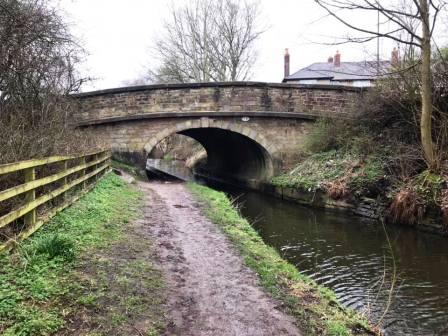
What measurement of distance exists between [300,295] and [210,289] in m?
0.89

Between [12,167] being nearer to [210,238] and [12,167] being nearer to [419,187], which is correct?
[210,238]

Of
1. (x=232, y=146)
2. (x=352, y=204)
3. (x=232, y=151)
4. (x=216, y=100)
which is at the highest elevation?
(x=216, y=100)

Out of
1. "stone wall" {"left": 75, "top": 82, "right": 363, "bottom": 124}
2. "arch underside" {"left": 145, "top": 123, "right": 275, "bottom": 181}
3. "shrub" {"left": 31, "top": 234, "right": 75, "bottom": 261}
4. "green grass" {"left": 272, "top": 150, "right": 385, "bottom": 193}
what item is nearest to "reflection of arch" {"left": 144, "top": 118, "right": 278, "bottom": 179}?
"arch underside" {"left": 145, "top": 123, "right": 275, "bottom": 181}

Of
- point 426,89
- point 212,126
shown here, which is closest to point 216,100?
point 212,126

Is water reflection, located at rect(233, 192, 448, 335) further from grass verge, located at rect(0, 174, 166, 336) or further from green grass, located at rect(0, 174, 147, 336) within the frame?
green grass, located at rect(0, 174, 147, 336)

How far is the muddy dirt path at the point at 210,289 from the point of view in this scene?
3434 millimetres

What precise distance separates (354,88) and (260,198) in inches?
212

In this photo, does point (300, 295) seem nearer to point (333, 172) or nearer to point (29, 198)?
point (29, 198)

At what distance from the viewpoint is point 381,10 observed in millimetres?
9797

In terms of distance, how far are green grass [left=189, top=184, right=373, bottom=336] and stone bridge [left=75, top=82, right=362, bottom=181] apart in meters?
9.70

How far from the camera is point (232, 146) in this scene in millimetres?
20297

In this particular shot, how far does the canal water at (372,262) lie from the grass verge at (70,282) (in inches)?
98.6

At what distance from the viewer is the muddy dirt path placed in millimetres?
3434

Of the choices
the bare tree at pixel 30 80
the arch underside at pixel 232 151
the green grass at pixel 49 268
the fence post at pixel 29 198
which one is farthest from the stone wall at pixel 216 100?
the fence post at pixel 29 198
